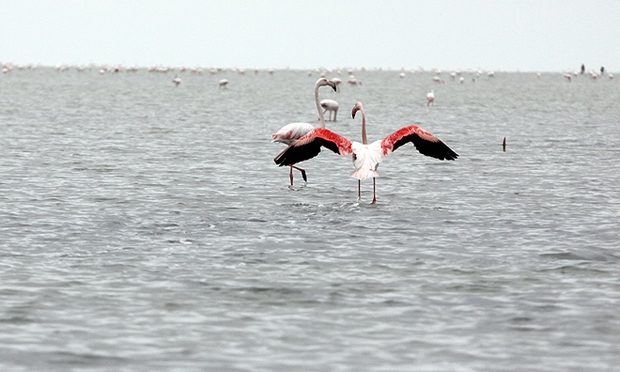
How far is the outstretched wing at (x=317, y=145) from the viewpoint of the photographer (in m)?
18.6

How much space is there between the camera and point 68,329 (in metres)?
10.5

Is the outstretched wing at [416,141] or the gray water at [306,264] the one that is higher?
the outstretched wing at [416,141]

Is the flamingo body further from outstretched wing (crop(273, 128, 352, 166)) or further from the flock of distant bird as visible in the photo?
outstretched wing (crop(273, 128, 352, 166))

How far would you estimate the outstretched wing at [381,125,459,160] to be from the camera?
61.4ft

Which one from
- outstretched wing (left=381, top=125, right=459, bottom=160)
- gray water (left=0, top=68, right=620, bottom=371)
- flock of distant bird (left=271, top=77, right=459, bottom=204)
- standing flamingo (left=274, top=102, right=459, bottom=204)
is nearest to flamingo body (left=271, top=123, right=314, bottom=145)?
gray water (left=0, top=68, right=620, bottom=371)

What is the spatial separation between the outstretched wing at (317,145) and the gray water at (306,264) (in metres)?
0.87

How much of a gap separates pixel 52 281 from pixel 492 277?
15.5ft

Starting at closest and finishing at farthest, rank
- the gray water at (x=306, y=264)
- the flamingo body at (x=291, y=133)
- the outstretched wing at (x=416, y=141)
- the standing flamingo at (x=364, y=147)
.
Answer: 1. the gray water at (x=306, y=264)
2. the standing flamingo at (x=364, y=147)
3. the outstretched wing at (x=416, y=141)
4. the flamingo body at (x=291, y=133)

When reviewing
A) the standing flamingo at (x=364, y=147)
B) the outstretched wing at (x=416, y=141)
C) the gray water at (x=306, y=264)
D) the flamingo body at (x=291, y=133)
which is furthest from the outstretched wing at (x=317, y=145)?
the flamingo body at (x=291, y=133)

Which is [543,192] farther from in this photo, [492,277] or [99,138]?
[99,138]

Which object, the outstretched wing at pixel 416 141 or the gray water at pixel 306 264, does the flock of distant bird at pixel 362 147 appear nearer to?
the outstretched wing at pixel 416 141

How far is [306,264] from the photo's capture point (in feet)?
45.2

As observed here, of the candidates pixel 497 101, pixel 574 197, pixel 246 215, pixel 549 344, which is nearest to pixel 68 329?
pixel 549 344

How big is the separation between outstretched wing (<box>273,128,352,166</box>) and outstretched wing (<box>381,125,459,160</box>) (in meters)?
0.62
